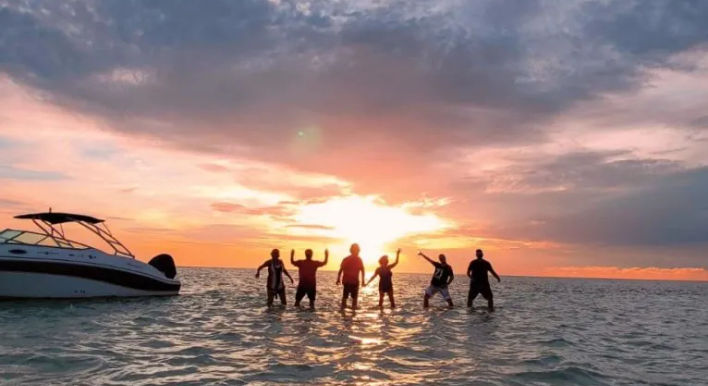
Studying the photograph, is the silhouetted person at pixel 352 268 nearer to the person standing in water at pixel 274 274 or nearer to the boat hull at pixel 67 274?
the person standing in water at pixel 274 274

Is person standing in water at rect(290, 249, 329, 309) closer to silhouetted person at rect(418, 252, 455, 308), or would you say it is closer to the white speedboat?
silhouetted person at rect(418, 252, 455, 308)

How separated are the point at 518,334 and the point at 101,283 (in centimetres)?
1691

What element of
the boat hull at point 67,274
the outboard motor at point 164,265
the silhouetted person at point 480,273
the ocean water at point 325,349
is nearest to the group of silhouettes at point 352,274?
the silhouetted person at point 480,273

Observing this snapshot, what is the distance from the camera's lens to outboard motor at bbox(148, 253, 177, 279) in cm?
2656

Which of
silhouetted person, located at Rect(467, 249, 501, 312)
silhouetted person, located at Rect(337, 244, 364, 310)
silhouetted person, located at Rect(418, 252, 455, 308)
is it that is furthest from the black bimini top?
silhouetted person, located at Rect(467, 249, 501, 312)

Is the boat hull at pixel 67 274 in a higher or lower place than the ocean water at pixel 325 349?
higher

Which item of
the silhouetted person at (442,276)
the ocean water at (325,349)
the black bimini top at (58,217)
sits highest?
the black bimini top at (58,217)

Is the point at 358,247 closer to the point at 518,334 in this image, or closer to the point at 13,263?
the point at 518,334

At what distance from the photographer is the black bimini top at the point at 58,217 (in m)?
21.6

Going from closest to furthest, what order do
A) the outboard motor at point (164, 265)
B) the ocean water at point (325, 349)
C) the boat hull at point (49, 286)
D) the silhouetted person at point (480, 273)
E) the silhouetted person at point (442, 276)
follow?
the ocean water at point (325, 349) → the boat hull at point (49, 286) → the silhouetted person at point (442, 276) → the silhouetted person at point (480, 273) → the outboard motor at point (164, 265)

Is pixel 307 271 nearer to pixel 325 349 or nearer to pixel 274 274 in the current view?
pixel 274 274

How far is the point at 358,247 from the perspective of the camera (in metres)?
19.4

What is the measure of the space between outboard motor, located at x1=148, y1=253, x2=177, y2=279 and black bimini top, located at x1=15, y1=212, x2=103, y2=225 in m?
4.29

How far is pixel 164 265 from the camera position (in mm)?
26797
